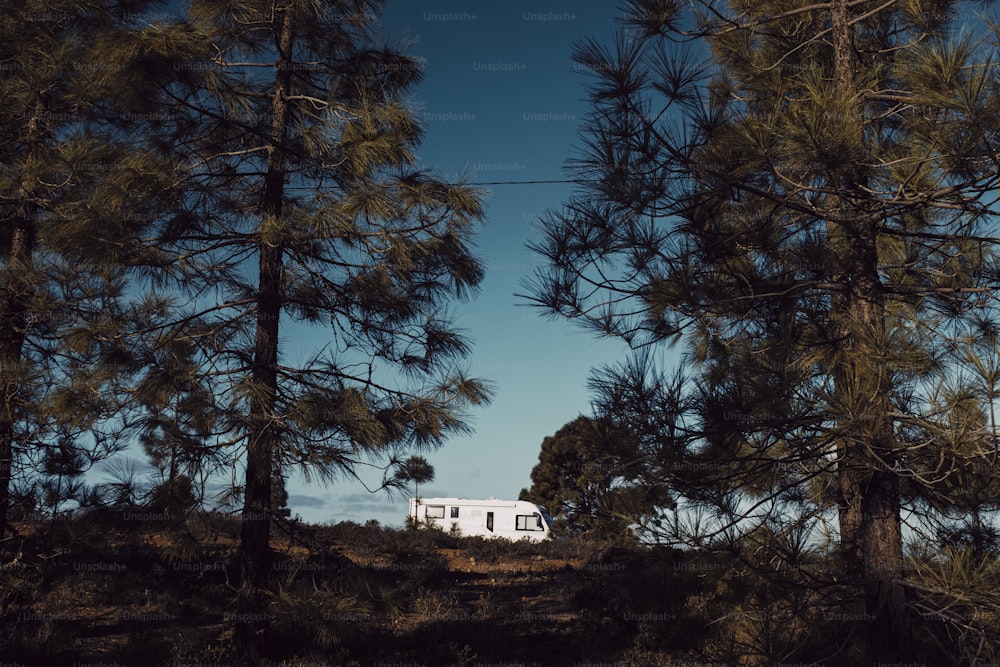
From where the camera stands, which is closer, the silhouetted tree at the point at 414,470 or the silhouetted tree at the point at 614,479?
the silhouetted tree at the point at 614,479

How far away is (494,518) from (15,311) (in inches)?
762

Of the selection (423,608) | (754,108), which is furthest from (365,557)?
(754,108)

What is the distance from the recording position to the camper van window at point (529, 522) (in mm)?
25672

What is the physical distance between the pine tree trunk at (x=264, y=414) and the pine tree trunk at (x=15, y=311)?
2.86 m

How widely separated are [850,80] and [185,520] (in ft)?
23.0

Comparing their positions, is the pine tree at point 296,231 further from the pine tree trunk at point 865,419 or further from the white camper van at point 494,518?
the white camper van at point 494,518

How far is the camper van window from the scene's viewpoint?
84.2 feet

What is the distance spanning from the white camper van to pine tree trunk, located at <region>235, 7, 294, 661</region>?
17.3 metres

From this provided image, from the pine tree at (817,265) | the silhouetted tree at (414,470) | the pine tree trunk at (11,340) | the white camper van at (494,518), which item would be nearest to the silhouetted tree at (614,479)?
the pine tree at (817,265)

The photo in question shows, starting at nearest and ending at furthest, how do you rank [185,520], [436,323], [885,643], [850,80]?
[885,643] → [850,80] → [185,520] → [436,323]

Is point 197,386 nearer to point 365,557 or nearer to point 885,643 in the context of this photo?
point 885,643

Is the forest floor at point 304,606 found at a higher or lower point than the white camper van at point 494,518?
lower

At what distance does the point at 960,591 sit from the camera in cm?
452

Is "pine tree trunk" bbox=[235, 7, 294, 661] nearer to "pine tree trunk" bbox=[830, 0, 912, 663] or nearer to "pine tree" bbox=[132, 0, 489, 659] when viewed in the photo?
"pine tree" bbox=[132, 0, 489, 659]
